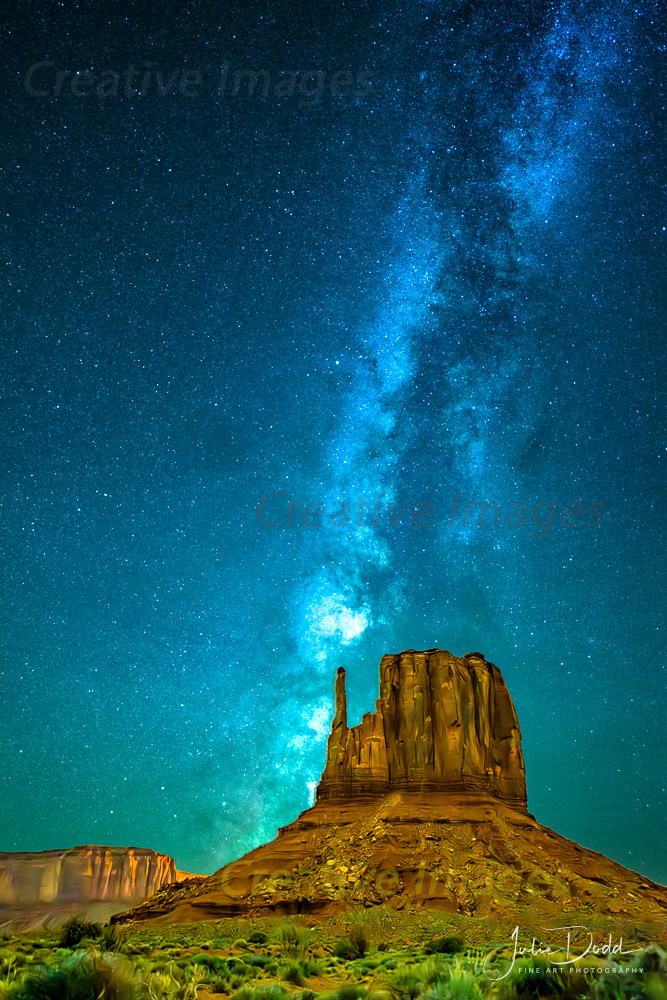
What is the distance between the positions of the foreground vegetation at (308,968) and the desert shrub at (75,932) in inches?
1.4

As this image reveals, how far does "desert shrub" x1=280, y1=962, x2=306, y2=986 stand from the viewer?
15255 millimetres

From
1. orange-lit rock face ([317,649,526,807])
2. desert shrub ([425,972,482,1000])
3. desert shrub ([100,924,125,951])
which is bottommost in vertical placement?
desert shrub ([425,972,482,1000])

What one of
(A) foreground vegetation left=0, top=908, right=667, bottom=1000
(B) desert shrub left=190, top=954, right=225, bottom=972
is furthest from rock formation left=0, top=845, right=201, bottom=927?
(B) desert shrub left=190, top=954, right=225, bottom=972

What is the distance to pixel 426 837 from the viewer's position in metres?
38.5

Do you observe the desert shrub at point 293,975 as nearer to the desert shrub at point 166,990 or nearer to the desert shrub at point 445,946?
the desert shrub at point 166,990

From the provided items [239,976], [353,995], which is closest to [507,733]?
[239,976]

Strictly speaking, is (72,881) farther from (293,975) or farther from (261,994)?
(261,994)

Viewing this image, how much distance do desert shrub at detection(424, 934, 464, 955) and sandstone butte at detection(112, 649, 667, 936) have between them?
995cm

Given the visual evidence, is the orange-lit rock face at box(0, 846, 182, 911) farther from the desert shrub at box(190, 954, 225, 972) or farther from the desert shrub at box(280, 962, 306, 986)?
the desert shrub at box(280, 962, 306, 986)

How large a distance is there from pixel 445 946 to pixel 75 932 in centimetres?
1219

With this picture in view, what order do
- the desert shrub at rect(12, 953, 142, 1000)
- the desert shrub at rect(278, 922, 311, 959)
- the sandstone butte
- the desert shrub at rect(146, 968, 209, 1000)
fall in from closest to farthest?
the desert shrub at rect(12, 953, 142, 1000)
the desert shrub at rect(146, 968, 209, 1000)
the desert shrub at rect(278, 922, 311, 959)
the sandstone butte

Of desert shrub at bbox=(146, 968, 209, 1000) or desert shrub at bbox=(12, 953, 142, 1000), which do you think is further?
desert shrub at bbox=(146, 968, 209, 1000)

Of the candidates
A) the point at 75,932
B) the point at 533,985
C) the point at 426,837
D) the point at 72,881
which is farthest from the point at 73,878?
the point at 533,985

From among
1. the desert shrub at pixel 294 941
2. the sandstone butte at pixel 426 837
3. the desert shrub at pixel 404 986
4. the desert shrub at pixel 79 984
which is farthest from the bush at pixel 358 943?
the desert shrub at pixel 79 984
